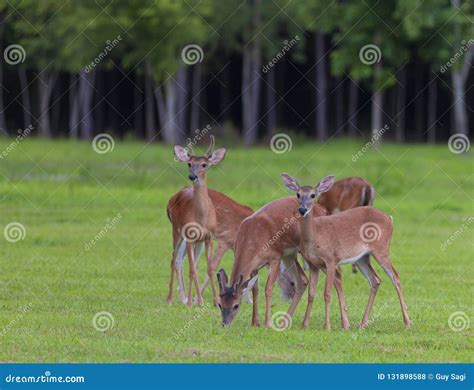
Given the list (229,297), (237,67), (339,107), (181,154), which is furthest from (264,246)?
(237,67)

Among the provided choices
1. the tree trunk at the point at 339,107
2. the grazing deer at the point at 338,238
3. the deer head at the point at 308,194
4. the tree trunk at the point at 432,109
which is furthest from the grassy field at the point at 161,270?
the tree trunk at the point at 339,107

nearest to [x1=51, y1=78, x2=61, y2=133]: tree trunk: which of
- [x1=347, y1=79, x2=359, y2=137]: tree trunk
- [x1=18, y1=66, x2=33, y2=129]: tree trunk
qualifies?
[x1=18, y1=66, x2=33, y2=129]: tree trunk

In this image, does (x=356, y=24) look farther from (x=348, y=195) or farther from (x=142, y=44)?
(x=348, y=195)

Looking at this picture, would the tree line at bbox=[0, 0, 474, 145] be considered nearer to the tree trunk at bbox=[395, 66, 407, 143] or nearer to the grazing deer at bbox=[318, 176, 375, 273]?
the tree trunk at bbox=[395, 66, 407, 143]

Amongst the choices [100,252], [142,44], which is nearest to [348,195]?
[100,252]

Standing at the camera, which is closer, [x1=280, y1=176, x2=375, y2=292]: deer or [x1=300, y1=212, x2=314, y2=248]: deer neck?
[x1=300, y1=212, x2=314, y2=248]: deer neck

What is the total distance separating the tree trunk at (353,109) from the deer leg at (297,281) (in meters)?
45.8

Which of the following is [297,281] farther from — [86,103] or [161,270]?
[86,103]

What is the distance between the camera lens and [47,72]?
64.6 metres

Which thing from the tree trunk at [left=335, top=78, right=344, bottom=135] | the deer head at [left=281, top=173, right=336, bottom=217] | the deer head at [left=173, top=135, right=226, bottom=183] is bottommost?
the deer head at [left=281, top=173, right=336, bottom=217]

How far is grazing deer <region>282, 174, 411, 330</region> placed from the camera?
14430mm

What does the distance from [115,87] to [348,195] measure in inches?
1748

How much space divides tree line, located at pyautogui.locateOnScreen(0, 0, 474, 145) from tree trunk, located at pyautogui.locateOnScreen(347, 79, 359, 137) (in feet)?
0.43

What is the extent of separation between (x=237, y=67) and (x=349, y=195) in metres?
49.2
